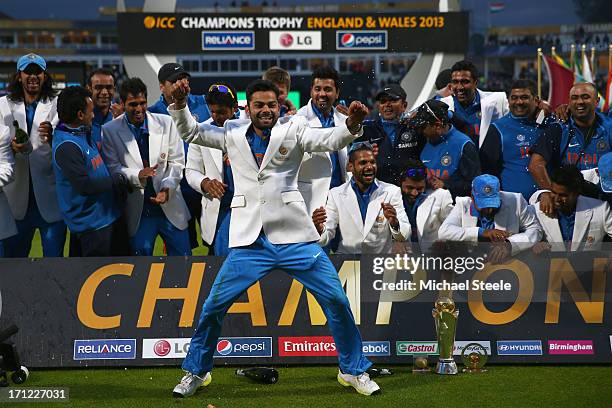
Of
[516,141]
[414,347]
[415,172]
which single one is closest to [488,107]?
[516,141]

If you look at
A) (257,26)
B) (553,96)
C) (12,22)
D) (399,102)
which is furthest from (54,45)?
(399,102)

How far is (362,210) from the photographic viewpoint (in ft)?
24.8

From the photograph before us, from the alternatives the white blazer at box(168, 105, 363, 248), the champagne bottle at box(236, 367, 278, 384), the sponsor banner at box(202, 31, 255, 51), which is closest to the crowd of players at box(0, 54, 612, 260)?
the white blazer at box(168, 105, 363, 248)

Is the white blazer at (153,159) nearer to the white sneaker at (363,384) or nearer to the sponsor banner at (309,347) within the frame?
the sponsor banner at (309,347)

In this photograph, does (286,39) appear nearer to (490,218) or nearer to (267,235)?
(490,218)

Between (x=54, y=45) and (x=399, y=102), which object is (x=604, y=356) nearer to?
(x=399, y=102)

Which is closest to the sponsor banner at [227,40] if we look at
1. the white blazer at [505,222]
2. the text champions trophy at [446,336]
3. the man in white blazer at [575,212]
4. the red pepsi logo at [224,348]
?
the white blazer at [505,222]

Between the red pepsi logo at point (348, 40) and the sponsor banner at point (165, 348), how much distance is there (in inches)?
825

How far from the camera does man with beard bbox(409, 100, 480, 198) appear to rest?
8.16 metres

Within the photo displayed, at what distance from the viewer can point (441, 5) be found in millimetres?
28094

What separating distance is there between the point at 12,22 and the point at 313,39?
65.4 meters

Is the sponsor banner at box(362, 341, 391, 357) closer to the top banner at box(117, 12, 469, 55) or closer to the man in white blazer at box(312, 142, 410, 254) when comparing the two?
the man in white blazer at box(312, 142, 410, 254)

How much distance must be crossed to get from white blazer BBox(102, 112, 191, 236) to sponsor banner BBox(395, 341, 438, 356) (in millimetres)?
2157

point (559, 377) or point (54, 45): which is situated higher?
point (54, 45)
